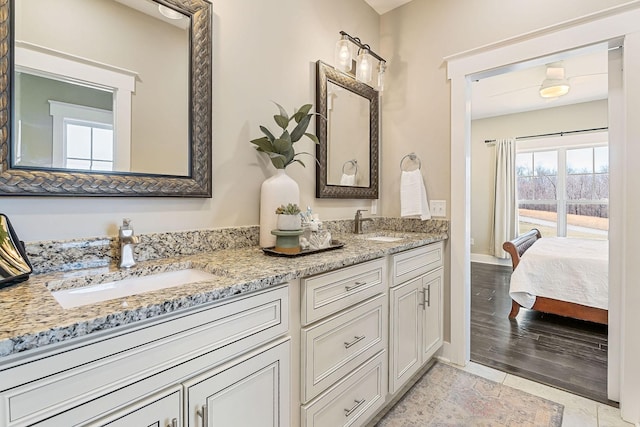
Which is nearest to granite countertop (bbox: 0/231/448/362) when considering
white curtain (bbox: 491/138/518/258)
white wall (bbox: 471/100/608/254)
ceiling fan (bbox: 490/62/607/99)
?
ceiling fan (bbox: 490/62/607/99)

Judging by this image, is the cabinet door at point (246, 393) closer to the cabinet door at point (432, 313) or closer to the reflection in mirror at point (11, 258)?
the reflection in mirror at point (11, 258)

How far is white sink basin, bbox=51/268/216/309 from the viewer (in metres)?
0.96

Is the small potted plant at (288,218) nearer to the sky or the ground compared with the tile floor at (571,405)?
nearer to the sky

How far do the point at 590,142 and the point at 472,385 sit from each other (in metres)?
4.77

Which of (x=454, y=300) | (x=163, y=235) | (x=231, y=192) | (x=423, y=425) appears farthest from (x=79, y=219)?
(x=454, y=300)

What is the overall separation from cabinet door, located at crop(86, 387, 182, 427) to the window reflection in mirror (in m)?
0.84

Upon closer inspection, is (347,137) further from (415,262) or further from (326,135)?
(415,262)

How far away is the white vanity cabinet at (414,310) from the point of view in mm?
1679

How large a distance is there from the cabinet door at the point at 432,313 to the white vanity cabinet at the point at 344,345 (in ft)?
1.55

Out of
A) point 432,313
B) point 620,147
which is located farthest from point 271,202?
point 620,147

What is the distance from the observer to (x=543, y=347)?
2.47 m

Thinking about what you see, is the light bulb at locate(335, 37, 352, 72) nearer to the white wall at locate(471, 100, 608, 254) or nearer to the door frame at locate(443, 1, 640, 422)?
the door frame at locate(443, 1, 640, 422)

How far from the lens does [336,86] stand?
7.18ft

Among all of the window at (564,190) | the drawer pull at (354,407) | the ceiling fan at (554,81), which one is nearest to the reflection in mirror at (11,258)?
the drawer pull at (354,407)
